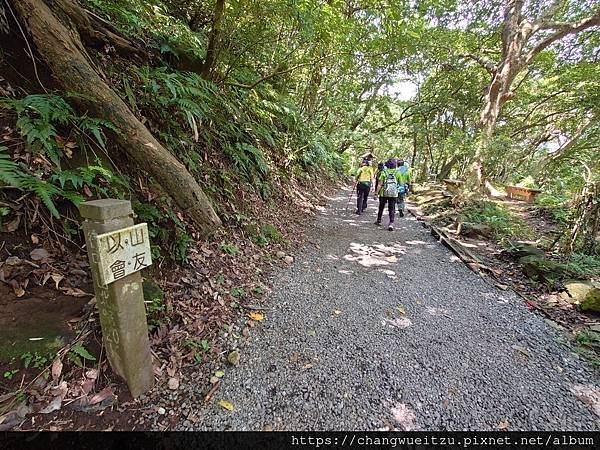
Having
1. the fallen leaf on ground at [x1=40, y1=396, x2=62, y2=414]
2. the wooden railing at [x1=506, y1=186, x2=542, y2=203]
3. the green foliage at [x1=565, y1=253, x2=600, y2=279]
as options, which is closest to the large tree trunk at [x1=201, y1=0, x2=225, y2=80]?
the fallen leaf on ground at [x1=40, y1=396, x2=62, y2=414]

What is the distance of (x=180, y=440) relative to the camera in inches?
69.6

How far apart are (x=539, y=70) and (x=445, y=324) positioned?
1724 centimetres

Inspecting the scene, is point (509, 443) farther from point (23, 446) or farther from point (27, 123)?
point (27, 123)

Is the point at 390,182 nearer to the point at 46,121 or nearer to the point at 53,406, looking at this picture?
the point at 46,121

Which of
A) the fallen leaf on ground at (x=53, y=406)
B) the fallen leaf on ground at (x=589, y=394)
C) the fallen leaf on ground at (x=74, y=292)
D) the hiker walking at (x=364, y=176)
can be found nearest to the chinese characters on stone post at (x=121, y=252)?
the fallen leaf on ground at (x=74, y=292)

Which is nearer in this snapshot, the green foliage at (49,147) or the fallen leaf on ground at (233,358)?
the green foliage at (49,147)

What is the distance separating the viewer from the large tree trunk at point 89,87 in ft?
8.40

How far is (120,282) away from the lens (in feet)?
5.59

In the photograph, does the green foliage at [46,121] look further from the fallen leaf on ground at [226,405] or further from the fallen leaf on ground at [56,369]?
the fallen leaf on ground at [226,405]

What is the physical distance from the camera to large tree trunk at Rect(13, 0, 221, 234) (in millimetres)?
2561

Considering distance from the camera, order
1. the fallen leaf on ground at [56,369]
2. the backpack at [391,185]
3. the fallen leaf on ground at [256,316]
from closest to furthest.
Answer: the fallen leaf on ground at [56,369], the fallen leaf on ground at [256,316], the backpack at [391,185]

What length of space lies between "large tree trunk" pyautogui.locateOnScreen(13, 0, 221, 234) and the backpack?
4.86 meters

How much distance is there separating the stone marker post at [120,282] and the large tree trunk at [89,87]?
149 centimetres

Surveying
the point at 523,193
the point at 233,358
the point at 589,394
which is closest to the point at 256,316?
the point at 233,358
